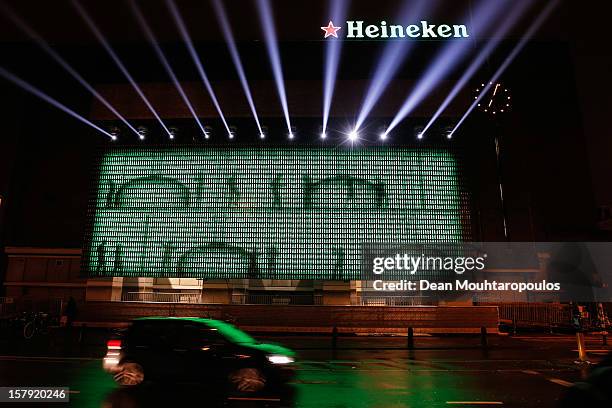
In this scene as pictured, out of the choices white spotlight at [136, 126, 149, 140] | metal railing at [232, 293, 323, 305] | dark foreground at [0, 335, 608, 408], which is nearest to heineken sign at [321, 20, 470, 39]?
white spotlight at [136, 126, 149, 140]

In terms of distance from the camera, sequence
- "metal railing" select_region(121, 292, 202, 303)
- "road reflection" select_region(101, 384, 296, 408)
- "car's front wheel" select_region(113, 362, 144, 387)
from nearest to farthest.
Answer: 1. "road reflection" select_region(101, 384, 296, 408)
2. "car's front wheel" select_region(113, 362, 144, 387)
3. "metal railing" select_region(121, 292, 202, 303)

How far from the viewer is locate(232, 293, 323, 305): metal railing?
23078 millimetres

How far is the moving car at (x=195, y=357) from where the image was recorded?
8242 millimetres

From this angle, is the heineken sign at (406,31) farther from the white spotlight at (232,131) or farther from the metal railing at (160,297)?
the metal railing at (160,297)

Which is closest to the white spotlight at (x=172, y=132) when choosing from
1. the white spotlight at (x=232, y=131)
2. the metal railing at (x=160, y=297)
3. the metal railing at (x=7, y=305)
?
the white spotlight at (x=232, y=131)

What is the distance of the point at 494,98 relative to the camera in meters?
19.1

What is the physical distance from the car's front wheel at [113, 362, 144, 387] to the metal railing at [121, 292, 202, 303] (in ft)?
49.4

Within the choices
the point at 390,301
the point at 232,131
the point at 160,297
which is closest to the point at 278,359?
the point at 390,301

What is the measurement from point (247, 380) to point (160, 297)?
17543 millimetres

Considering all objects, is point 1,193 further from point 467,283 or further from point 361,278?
point 467,283

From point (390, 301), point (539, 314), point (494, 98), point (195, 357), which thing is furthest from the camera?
point (539, 314)

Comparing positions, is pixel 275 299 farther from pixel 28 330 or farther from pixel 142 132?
pixel 142 132

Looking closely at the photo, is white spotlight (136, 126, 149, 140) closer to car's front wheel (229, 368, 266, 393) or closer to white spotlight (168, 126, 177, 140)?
white spotlight (168, 126, 177, 140)

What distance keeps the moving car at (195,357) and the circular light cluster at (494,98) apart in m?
16.1
